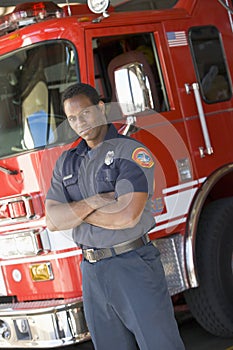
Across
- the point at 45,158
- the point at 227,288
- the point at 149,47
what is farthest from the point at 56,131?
the point at 227,288

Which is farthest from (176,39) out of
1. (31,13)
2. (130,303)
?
(130,303)

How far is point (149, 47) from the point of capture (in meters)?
5.04

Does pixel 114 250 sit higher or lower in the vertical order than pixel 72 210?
lower

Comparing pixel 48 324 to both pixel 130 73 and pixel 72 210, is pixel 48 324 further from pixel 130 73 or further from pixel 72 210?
pixel 130 73

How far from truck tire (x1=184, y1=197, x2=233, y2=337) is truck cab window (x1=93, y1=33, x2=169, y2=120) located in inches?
36.1

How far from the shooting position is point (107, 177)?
334 centimetres

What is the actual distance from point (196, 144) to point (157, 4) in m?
1.12

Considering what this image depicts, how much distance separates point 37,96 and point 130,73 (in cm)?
68

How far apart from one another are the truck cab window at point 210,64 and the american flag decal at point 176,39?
0.28 feet

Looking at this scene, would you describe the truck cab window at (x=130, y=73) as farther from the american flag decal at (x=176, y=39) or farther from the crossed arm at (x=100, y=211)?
the crossed arm at (x=100, y=211)

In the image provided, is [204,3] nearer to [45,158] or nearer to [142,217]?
[45,158]

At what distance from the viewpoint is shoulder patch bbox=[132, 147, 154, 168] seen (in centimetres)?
327

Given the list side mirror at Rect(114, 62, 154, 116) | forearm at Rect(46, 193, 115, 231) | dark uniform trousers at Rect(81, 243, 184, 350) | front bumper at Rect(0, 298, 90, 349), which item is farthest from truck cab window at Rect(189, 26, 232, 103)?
dark uniform trousers at Rect(81, 243, 184, 350)

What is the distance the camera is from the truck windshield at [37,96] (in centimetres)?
460
